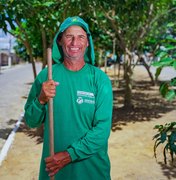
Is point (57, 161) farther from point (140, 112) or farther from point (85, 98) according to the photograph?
point (140, 112)

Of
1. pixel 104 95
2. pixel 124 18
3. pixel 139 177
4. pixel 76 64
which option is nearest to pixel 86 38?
pixel 76 64

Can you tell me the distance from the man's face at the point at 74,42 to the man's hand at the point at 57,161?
2.05ft

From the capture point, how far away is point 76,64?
2.24 meters

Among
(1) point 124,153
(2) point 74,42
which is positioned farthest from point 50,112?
(1) point 124,153

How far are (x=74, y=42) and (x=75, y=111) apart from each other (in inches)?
17.5

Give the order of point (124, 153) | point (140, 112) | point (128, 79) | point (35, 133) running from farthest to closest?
point (128, 79)
point (140, 112)
point (35, 133)
point (124, 153)

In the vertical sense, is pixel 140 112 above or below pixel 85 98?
below

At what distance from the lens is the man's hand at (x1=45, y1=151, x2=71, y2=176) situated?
80.7 inches

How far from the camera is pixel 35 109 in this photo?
216cm

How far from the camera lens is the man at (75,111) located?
82.0 inches

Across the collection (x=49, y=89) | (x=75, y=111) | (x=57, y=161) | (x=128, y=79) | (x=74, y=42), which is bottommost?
(x=128, y=79)

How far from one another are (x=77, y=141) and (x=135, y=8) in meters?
6.18

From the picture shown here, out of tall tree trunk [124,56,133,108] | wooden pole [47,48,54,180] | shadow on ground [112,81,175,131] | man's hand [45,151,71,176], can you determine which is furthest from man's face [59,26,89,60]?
tall tree trunk [124,56,133,108]

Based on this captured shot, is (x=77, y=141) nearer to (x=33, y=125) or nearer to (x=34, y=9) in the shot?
(x=33, y=125)
